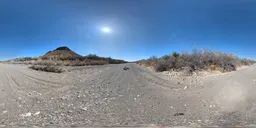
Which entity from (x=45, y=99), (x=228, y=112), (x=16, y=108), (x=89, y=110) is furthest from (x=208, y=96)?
(x=16, y=108)

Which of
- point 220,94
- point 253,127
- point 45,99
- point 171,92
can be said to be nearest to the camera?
point 253,127

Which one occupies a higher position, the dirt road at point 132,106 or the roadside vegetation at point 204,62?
the roadside vegetation at point 204,62

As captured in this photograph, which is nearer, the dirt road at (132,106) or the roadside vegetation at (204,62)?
the dirt road at (132,106)

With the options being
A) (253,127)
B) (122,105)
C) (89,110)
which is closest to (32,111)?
(89,110)

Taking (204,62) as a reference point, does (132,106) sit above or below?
below

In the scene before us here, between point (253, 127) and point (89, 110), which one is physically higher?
point (253, 127)

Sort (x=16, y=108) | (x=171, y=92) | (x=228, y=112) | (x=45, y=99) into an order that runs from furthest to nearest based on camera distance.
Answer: (x=171, y=92)
(x=45, y=99)
(x=16, y=108)
(x=228, y=112)

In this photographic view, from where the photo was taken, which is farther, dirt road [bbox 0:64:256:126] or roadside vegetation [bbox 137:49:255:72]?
roadside vegetation [bbox 137:49:255:72]

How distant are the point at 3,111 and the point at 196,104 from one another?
13.5 feet

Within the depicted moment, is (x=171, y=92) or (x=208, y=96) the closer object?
(x=208, y=96)

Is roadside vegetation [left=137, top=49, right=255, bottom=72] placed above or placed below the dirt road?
above

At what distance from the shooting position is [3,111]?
505 centimetres

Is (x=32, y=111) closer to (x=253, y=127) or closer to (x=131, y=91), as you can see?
(x=131, y=91)

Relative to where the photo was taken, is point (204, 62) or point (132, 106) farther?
point (204, 62)
